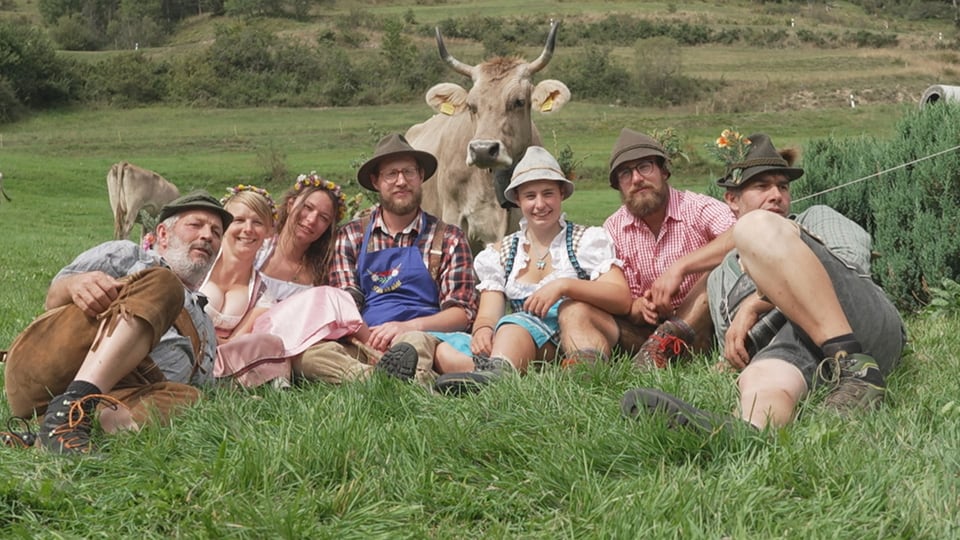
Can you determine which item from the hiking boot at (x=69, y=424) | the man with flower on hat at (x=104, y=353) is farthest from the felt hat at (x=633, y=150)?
the hiking boot at (x=69, y=424)

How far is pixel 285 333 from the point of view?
5.15 meters

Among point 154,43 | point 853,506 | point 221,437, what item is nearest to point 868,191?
point 853,506

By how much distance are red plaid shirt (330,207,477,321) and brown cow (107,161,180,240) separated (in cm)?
1583

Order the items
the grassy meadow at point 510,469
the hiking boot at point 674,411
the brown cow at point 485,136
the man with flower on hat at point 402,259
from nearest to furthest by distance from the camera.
→ the grassy meadow at point 510,469 → the hiking boot at point 674,411 → the man with flower on hat at point 402,259 → the brown cow at point 485,136

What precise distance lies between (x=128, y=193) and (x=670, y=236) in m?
17.6

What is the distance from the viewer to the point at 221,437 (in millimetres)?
3707

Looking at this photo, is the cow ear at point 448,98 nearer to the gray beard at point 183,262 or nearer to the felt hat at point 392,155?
the felt hat at point 392,155

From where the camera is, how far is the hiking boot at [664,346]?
490 centimetres

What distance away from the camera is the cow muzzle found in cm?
753

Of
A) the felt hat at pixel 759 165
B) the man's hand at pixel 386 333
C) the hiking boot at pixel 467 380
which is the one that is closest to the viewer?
the hiking boot at pixel 467 380

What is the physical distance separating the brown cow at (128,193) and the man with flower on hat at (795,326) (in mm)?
18147

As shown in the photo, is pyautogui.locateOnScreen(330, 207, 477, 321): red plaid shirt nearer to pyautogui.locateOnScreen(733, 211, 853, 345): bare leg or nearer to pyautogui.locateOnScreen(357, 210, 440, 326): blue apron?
pyautogui.locateOnScreen(357, 210, 440, 326): blue apron

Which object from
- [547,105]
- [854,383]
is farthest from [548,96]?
[854,383]

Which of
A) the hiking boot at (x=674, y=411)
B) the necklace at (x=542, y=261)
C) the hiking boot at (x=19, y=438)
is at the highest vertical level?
the necklace at (x=542, y=261)
